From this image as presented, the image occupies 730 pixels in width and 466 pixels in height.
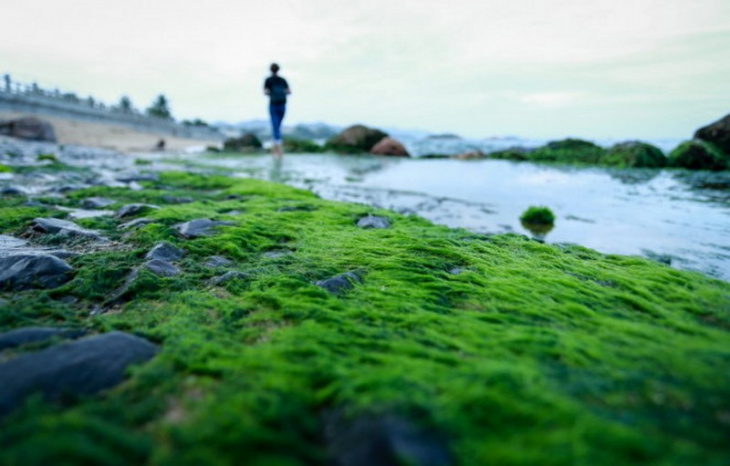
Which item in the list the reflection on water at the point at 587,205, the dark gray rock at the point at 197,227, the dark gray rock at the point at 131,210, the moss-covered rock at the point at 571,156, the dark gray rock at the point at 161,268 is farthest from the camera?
the moss-covered rock at the point at 571,156

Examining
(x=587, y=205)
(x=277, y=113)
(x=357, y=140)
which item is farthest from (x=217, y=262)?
(x=357, y=140)

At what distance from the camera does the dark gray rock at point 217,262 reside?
2928 millimetres

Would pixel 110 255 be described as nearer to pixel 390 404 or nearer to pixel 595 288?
pixel 390 404

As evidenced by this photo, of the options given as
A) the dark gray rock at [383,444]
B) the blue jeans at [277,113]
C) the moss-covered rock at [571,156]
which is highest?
the blue jeans at [277,113]

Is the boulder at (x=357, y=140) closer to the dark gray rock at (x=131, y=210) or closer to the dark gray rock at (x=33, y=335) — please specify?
the dark gray rock at (x=131, y=210)

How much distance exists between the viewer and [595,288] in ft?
8.53

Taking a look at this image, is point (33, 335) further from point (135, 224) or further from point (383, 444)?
point (135, 224)

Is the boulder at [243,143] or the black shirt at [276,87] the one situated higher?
the black shirt at [276,87]

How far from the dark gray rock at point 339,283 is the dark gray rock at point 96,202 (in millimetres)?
3586

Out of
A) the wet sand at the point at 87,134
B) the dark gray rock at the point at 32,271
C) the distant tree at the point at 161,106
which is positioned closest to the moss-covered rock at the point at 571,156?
the dark gray rock at the point at 32,271

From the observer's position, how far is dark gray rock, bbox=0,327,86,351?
5.57ft

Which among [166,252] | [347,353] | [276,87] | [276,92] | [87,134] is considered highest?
[276,87]

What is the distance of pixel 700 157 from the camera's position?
13812 mm

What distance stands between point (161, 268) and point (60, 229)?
142 centimetres
